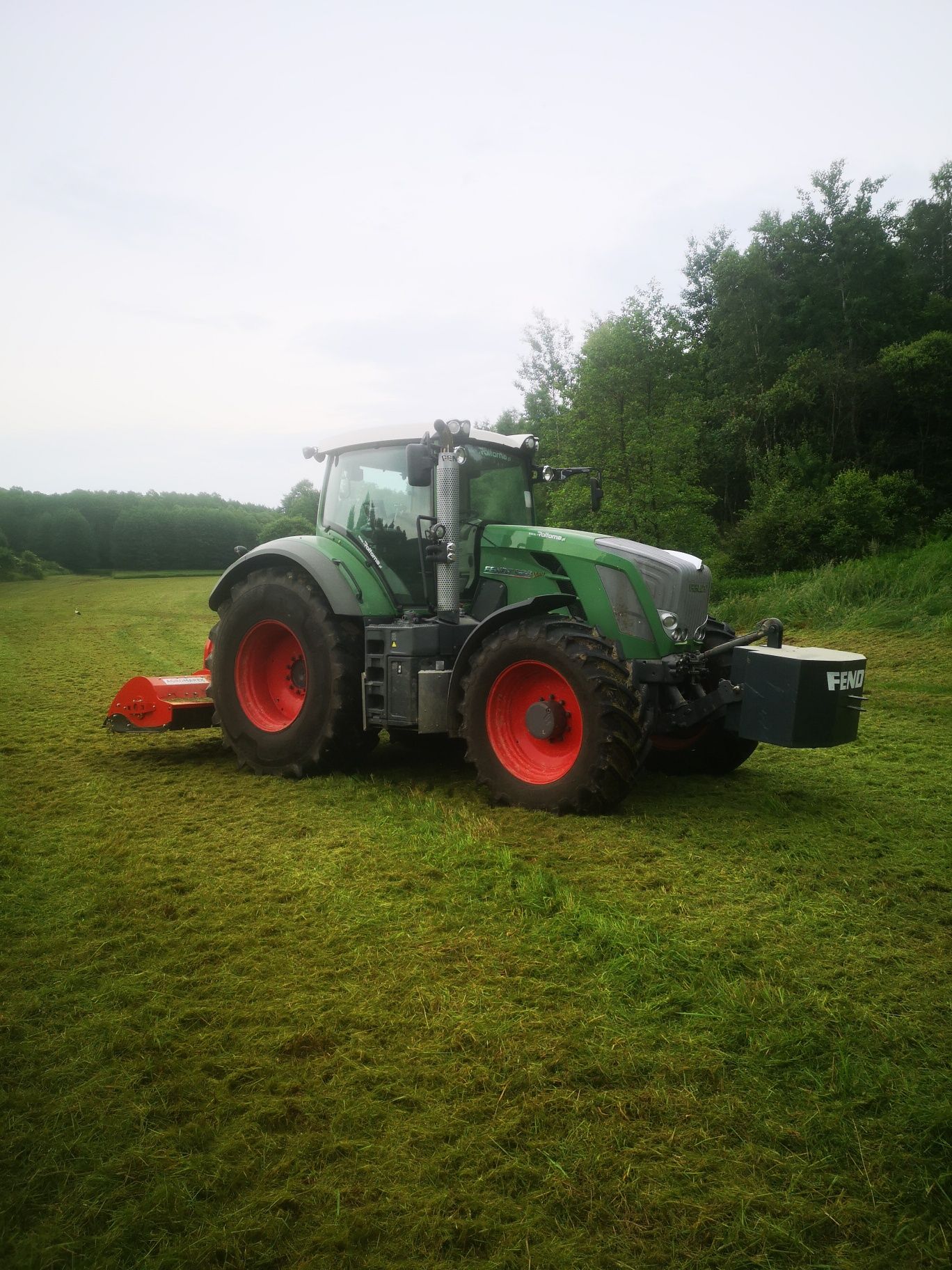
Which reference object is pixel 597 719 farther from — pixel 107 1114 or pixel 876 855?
pixel 107 1114

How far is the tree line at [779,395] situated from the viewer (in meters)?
16.7

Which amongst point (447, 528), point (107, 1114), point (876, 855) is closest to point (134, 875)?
point (107, 1114)

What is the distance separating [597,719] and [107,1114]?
284 cm

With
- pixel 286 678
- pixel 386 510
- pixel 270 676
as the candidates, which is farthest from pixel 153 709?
pixel 386 510

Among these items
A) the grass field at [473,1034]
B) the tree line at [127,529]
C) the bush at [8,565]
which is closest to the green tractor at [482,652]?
the grass field at [473,1034]

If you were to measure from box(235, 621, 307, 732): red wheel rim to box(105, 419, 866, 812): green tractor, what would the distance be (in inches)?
0.5

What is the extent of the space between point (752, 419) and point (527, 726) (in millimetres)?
26604

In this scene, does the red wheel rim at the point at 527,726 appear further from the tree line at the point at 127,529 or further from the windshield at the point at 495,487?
the tree line at the point at 127,529

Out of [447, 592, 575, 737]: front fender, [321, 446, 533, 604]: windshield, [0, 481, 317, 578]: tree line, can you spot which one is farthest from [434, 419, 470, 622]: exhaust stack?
[0, 481, 317, 578]: tree line

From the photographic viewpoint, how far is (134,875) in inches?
154

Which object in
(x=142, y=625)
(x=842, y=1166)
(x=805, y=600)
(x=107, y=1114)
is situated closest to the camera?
(x=842, y=1166)

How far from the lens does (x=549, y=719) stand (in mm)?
4777

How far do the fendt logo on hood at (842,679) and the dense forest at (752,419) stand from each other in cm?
1153

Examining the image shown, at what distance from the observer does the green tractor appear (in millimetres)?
4625
